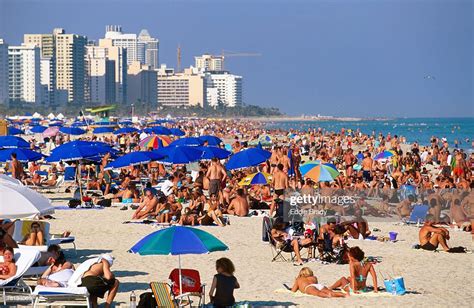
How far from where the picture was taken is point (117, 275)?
10.7 m

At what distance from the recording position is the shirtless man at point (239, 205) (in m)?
16.7

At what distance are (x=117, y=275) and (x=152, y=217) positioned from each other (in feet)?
17.2

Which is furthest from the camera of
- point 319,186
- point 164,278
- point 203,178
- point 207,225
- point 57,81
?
point 57,81

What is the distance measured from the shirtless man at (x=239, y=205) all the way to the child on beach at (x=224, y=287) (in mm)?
7955

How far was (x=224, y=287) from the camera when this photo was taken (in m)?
8.66

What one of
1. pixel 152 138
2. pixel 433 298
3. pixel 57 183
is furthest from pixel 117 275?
pixel 152 138

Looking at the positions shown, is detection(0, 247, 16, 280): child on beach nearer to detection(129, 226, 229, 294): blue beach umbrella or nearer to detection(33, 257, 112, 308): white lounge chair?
detection(33, 257, 112, 308): white lounge chair

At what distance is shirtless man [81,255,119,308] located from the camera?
848 cm

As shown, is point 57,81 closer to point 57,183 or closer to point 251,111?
point 251,111

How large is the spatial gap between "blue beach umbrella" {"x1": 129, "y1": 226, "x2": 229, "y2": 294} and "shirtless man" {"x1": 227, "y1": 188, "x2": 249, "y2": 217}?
8.02 metres

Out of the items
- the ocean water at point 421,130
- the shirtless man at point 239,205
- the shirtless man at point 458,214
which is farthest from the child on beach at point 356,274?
the ocean water at point 421,130

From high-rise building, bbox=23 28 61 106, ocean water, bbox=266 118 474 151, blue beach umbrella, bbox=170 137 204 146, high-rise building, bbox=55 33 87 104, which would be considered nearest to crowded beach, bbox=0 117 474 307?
blue beach umbrella, bbox=170 137 204 146

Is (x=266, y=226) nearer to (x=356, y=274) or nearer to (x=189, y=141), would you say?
(x=356, y=274)

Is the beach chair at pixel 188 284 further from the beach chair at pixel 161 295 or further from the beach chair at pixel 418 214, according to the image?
the beach chair at pixel 418 214
